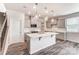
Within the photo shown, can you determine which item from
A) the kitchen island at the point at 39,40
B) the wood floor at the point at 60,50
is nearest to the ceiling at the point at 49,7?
the kitchen island at the point at 39,40

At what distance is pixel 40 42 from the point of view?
1.92m

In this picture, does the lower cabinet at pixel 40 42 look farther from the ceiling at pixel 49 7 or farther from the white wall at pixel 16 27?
the ceiling at pixel 49 7

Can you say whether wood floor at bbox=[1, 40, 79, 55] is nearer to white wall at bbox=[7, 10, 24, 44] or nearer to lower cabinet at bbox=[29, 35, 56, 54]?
lower cabinet at bbox=[29, 35, 56, 54]

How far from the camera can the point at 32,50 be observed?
1854 mm

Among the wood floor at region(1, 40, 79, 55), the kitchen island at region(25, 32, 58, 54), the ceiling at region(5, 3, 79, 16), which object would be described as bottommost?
the wood floor at region(1, 40, 79, 55)

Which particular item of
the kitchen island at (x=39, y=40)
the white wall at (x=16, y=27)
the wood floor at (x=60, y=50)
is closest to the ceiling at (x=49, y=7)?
the white wall at (x=16, y=27)

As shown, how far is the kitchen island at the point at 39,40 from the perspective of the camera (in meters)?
1.86

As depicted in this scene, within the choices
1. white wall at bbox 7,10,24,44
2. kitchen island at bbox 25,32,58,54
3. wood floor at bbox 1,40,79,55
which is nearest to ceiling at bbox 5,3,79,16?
white wall at bbox 7,10,24,44

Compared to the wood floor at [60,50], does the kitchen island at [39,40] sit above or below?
above

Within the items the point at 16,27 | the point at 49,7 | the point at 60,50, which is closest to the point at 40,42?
the point at 60,50

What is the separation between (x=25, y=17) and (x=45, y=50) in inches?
29.8

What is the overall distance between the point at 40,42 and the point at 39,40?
5cm

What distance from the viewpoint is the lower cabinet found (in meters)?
1.86

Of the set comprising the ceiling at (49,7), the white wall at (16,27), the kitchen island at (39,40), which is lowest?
the kitchen island at (39,40)
